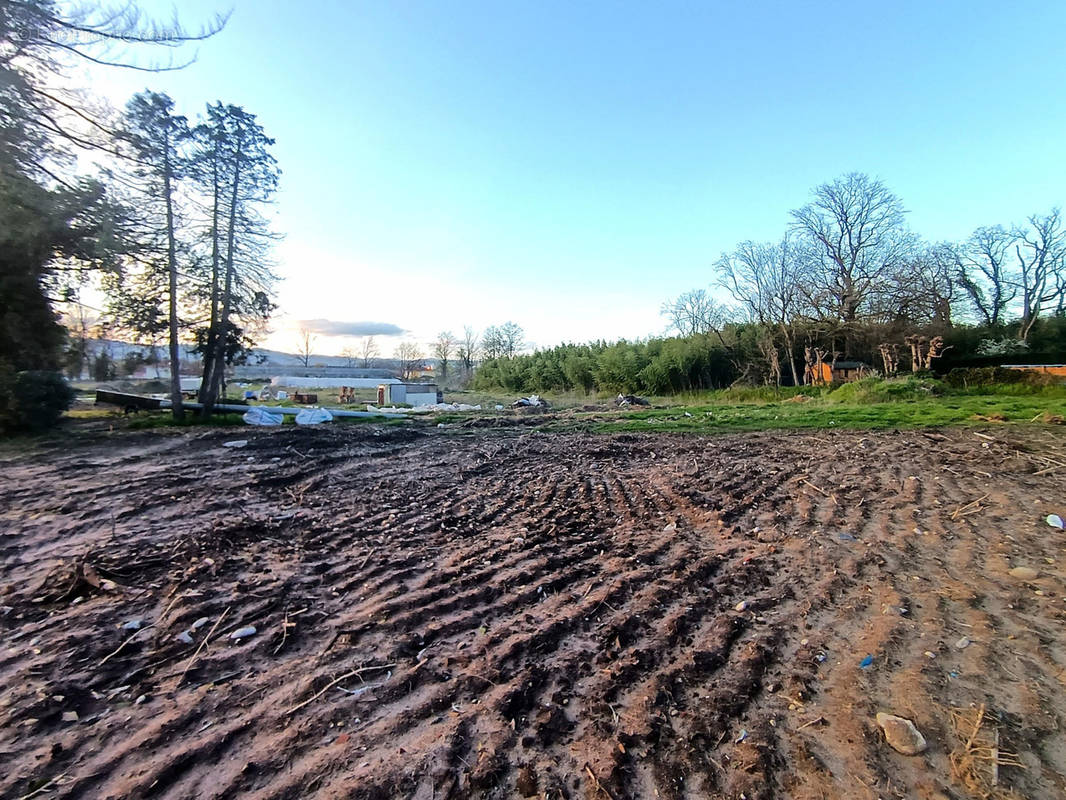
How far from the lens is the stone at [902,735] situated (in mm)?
1754

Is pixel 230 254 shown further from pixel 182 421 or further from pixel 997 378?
pixel 997 378

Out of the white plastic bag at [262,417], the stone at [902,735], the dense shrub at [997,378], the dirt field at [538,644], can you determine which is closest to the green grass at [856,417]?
the dense shrub at [997,378]

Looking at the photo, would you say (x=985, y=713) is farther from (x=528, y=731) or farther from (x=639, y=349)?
(x=639, y=349)

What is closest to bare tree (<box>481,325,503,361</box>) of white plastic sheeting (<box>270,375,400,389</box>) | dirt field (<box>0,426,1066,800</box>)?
white plastic sheeting (<box>270,375,400,389</box>)

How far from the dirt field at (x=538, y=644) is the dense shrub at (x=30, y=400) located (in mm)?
6918

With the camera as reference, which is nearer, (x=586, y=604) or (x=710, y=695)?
(x=710, y=695)

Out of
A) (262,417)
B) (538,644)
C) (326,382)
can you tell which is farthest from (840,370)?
(326,382)

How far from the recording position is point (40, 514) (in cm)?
483

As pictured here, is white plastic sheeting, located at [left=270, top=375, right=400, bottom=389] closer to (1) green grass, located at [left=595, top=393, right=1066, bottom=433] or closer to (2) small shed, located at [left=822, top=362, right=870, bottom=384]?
(2) small shed, located at [left=822, top=362, right=870, bottom=384]

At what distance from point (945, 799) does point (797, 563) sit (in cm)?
198

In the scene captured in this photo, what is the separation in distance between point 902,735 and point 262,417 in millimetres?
14809

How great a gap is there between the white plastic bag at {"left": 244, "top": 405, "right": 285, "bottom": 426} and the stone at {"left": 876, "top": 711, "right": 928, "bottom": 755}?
1426cm

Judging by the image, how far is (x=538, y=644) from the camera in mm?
2490

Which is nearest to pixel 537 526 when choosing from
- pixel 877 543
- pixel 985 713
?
pixel 877 543
